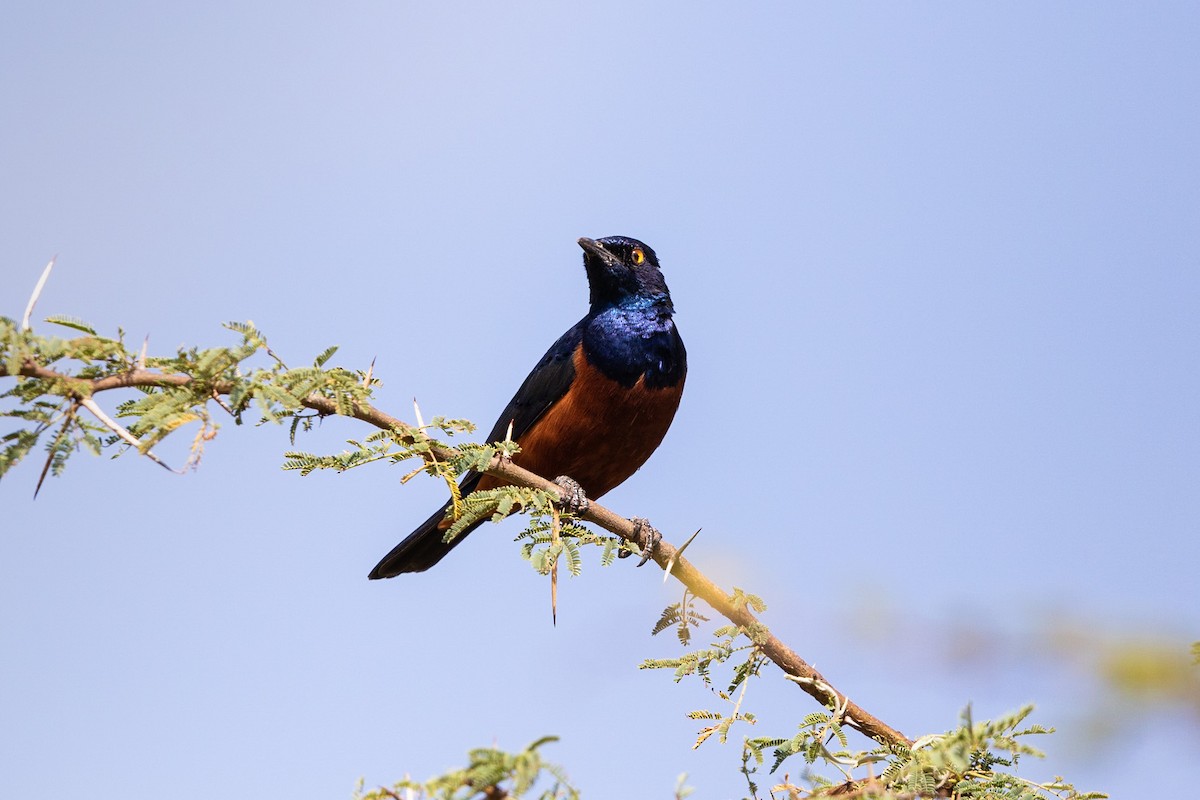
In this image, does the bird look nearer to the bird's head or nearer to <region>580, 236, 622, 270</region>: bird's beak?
the bird's head

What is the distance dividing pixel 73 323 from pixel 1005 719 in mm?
2924

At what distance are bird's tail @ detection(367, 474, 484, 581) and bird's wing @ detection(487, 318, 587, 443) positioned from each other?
1.69 feet

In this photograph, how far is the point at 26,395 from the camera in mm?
3006

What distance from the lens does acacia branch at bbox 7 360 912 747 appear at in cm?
316

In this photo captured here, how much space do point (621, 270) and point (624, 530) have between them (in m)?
4.22

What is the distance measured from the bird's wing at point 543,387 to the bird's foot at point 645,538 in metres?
2.01

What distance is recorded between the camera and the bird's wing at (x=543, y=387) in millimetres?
7477

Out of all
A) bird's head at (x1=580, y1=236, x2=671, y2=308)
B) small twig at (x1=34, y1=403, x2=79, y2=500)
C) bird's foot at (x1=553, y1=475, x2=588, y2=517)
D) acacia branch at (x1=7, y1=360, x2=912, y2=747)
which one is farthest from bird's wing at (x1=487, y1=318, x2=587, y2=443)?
small twig at (x1=34, y1=403, x2=79, y2=500)

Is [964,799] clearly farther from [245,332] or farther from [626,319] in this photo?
[626,319]

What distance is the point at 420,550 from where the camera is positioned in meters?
7.86

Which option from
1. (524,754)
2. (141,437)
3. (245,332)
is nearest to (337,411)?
(245,332)

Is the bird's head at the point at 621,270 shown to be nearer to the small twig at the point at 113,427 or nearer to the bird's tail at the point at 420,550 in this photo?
the bird's tail at the point at 420,550

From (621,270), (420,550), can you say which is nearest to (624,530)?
(420,550)

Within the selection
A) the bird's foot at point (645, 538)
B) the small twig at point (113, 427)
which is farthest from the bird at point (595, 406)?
the small twig at point (113, 427)
